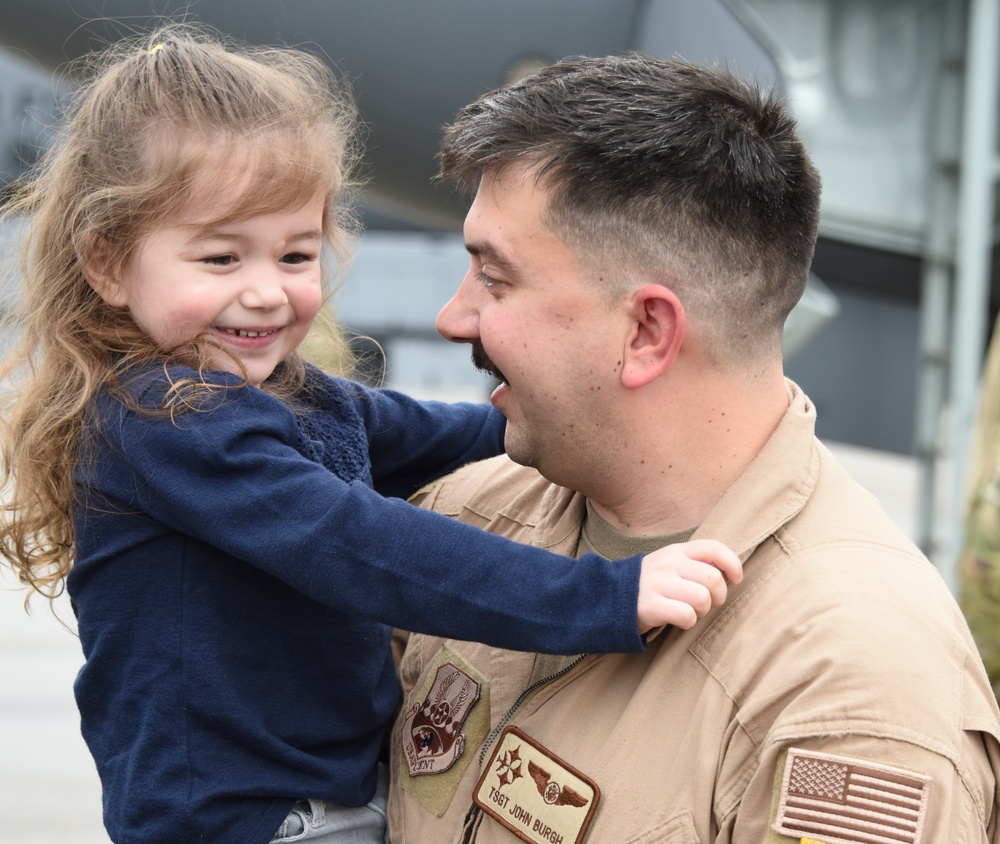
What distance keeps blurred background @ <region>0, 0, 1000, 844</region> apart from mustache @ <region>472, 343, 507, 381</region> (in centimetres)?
285

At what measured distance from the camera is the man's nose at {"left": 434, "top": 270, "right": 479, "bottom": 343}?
1.80 meters

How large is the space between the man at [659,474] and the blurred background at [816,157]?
2.96 m

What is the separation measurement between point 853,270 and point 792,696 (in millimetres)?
6741

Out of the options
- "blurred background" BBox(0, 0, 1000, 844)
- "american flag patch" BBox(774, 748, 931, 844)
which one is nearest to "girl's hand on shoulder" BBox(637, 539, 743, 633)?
"american flag patch" BBox(774, 748, 931, 844)

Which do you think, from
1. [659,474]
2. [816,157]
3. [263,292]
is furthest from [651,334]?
→ [816,157]

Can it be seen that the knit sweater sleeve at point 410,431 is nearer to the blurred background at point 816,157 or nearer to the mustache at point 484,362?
the mustache at point 484,362

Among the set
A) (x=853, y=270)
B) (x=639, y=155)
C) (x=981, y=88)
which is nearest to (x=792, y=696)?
(x=639, y=155)

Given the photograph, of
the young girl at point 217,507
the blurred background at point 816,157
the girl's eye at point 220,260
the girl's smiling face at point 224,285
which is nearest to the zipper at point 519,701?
the young girl at point 217,507

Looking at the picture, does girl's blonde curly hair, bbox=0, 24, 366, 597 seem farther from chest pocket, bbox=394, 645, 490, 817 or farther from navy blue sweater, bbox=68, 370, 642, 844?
chest pocket, bbox=394, 645, 490, 817

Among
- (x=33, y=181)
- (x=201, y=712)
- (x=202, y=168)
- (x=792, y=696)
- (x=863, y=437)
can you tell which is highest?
(x=202, y=168)

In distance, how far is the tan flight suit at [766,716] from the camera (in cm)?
131

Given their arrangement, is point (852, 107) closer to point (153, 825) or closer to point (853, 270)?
point (853, 270)

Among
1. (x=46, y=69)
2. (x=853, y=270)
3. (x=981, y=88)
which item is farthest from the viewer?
(x=853, y=270)

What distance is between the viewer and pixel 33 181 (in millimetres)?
1995
